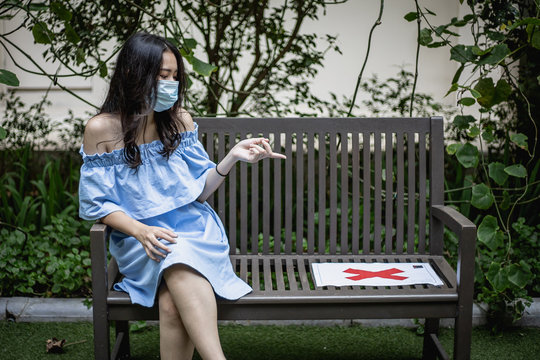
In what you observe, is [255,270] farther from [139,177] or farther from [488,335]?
[488,335]

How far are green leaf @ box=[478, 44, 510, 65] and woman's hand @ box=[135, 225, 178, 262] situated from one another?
1737mm

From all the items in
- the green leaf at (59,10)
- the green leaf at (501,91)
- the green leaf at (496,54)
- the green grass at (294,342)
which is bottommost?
the green grass at (294,342)

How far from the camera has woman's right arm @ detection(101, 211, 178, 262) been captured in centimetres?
235

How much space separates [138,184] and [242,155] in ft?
1.48

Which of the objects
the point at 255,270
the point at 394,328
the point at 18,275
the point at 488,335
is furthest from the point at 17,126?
the point at 488,335

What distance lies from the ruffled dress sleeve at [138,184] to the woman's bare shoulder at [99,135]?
0.04m

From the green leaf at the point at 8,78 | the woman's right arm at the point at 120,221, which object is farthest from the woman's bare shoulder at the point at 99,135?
the green leaf at the point at 8,78

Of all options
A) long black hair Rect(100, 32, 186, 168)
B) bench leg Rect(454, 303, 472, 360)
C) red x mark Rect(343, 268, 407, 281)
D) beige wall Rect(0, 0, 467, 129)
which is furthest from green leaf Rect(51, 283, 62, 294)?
beige wall Rect(0, 0, 467, 129)

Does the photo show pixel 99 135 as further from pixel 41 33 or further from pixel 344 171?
pixel 344 171

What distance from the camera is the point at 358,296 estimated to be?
2416mm

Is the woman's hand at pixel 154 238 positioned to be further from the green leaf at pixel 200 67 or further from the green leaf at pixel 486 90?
the green leaf at pixel 486 90

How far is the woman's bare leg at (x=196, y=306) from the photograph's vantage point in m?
2.27

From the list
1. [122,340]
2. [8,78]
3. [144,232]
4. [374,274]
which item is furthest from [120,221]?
[374,274]

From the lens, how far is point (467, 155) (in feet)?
9.85
